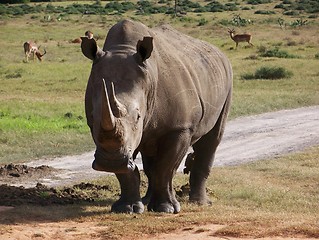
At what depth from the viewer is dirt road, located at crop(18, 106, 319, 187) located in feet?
44.7

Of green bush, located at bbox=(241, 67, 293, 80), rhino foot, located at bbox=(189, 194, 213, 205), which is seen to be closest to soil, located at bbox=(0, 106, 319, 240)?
rhino foot, located at bbox=(189, 194, 213, 205)

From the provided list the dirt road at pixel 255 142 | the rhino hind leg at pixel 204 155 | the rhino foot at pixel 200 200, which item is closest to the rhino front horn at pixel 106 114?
the rhino foot at pixel 200 200

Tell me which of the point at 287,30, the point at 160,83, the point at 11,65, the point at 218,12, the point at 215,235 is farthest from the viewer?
the point at 218,12

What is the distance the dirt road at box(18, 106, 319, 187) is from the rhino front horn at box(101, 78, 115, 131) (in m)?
4.91

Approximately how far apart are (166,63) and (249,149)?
7.16 m

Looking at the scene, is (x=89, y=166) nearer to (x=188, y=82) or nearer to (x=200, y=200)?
(x=200, y=200)

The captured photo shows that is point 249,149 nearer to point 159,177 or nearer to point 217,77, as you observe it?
point 217,77

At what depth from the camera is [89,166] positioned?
14.0 metres

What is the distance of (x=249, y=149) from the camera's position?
16094 millimetres

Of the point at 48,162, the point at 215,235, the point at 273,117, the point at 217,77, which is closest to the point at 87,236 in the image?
the point at 215,235

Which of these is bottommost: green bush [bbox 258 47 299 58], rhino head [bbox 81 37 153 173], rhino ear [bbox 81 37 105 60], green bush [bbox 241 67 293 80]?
green bush [bbox 258 47 299 58]

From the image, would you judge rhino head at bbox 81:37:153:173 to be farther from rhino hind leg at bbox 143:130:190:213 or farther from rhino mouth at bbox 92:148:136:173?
rhino hind leg at bbox 143:130:190:213

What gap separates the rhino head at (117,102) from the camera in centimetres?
759

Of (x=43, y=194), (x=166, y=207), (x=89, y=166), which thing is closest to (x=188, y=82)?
(x=166, y=207)
